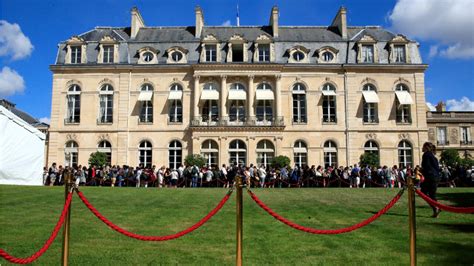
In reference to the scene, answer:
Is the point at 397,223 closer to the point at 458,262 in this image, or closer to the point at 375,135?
the point at 458,262

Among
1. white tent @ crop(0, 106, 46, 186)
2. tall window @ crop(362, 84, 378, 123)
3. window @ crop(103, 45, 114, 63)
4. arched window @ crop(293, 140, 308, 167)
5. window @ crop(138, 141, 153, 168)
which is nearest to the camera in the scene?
white tent @ crop(0, 106, 46, 186)

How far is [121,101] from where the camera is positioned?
3203cm

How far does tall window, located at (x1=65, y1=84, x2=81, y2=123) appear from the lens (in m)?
32.2

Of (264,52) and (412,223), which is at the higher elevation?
(264,52)

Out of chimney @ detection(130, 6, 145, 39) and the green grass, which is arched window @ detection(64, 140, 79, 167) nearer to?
chimney @ detection(130, 6, 145, 39)

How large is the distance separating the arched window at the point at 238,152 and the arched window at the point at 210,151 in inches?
45.3

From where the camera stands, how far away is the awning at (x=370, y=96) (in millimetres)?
31422

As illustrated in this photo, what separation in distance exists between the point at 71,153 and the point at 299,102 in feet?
63.3

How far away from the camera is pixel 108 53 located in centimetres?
3284

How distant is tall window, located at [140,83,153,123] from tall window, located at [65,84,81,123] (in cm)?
526

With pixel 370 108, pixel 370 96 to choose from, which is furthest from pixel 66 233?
pixel 370 108

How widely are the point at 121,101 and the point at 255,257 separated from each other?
28199 mm

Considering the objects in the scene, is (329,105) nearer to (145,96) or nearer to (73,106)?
(145,96)

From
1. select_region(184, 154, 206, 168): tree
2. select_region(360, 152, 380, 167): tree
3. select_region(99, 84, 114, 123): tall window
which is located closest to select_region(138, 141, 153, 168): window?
select_region(99, 84, 114, 123): tall window
